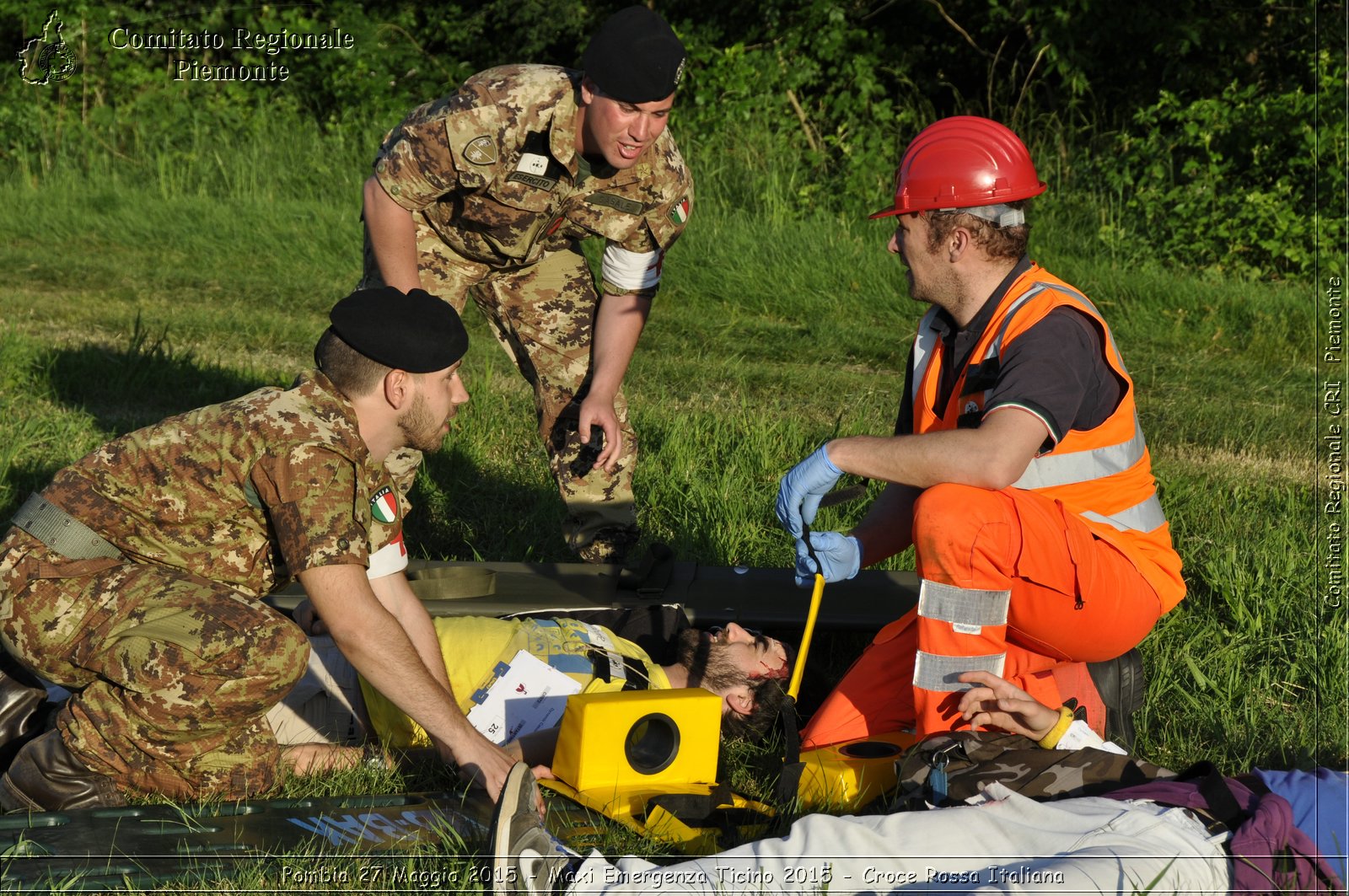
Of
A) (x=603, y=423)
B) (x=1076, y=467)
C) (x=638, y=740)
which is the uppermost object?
(x=1076, y=467)

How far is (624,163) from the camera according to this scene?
4566 millimetres

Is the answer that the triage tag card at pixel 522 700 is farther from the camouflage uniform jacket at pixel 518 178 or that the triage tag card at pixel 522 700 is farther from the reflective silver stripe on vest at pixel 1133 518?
the camouflage uniform jacket at pixel 518 178

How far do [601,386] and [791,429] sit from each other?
64.7 inches

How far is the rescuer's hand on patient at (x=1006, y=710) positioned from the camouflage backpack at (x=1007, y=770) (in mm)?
28

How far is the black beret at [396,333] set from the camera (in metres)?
→ 3.23

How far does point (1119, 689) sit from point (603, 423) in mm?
2070

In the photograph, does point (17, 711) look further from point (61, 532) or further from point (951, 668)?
point (951, 668)

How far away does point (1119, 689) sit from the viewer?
3639mm

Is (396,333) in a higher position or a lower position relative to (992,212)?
lower

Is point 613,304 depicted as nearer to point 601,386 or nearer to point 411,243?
point 601,386

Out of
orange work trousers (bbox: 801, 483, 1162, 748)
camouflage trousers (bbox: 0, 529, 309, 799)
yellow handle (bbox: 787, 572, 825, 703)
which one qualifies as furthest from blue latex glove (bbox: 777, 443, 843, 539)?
camouflage trousers (bbox: 0, 529, 309, 799)

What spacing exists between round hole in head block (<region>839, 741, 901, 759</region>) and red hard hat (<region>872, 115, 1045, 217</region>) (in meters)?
1.39

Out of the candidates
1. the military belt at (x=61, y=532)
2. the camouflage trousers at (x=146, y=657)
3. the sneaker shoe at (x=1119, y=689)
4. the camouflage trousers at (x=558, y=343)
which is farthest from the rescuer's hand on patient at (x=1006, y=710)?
the camouflage trousers at (x=558, y=343)

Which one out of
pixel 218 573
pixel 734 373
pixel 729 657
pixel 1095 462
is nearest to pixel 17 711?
pixel 218 573
